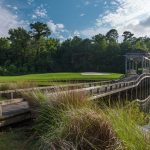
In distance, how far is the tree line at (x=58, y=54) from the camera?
76188 millimetres

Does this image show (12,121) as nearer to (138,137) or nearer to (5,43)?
(138,137)

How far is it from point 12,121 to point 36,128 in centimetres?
148

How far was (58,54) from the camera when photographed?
83.2 m

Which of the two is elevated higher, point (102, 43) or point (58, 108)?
point (102, 43)

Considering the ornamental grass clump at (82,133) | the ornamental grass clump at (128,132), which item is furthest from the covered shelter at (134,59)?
the ornamental grass clump at (128,132)

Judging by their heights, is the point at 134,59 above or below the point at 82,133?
above

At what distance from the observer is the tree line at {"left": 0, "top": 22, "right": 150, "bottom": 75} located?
76188 mm

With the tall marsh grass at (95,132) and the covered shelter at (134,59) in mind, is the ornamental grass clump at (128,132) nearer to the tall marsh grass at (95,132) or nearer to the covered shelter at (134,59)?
the tall marsh grass at (95,132)

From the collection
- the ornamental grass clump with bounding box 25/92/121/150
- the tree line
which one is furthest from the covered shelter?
the ornamental grass clump with bounding box 25/92/121/150

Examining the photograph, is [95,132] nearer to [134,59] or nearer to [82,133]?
[82,133]

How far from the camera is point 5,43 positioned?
7775cm

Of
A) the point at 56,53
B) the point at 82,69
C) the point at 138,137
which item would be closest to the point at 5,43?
the point at 56,53

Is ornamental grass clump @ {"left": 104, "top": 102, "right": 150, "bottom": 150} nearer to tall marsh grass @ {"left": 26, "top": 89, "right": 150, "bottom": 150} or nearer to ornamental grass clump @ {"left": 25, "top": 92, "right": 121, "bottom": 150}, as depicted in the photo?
tall marsh grass @ {"left": 26, "top": 89, "right": 150, "bottom": 150}

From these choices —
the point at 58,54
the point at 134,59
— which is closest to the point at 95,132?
the point at 134,59
